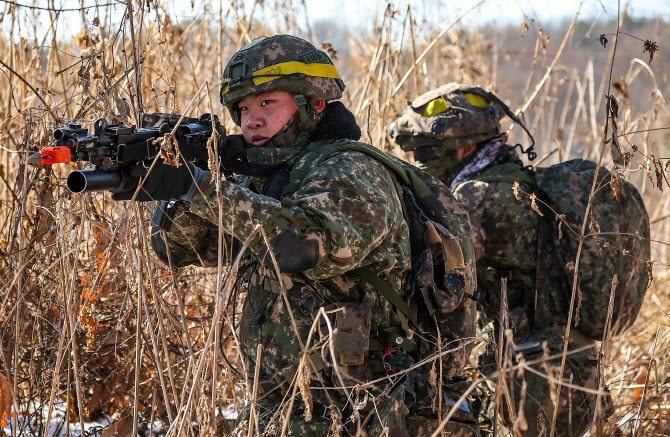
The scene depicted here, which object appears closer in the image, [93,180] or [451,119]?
[93,180]

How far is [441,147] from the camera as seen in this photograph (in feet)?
12.3

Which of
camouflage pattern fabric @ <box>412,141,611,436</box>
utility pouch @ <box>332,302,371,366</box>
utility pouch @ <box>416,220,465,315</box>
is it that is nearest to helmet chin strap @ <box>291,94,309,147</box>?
utility pouch @ <box>416,220,465,315</box>

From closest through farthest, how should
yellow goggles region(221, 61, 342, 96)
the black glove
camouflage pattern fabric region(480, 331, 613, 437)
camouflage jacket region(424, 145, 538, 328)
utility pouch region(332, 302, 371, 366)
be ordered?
the black glove, utility pouch region(332, 302, 371, 366), yellow goggles region(221, 61, 342, 96), camouflage pattern fabric region(480, 331, 613, 437), camouflage jacket region(424, 145, 538, 328)

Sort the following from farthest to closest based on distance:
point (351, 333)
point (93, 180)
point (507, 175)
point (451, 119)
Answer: point (451, 119)
point (507, 175)
point (351, 333)
point (93, 180)

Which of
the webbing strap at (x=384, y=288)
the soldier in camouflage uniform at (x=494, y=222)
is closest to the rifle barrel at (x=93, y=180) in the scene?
the webbing strap at (x=384, y=288)

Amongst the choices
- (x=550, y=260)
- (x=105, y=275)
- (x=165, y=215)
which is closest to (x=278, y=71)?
(x=165, y=215)

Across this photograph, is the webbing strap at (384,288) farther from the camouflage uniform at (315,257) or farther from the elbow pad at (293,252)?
the elbow pad at (293,252)

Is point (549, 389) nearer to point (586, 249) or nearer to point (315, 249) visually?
point (586, 249)

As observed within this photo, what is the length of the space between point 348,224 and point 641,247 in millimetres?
1887

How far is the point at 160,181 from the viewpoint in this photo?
1.99 meters

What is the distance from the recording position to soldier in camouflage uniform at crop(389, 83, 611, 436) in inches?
130

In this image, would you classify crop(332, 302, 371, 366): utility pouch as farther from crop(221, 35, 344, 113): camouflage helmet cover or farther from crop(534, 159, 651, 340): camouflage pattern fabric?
crop(534, 159, 651, 340): camouflage pattern fabric

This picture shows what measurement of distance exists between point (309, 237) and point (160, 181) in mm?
428

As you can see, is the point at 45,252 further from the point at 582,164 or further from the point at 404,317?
the point at 582,164
